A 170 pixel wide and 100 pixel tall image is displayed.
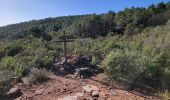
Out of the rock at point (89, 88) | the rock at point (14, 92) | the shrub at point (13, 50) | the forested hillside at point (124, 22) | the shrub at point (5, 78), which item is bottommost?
the rock at point (14, 92)

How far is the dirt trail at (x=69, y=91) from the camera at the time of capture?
884cm

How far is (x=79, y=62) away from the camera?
528 inches

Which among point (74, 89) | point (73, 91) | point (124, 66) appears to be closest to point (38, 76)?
point (74, 89)

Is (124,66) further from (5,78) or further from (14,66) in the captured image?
(14,66)

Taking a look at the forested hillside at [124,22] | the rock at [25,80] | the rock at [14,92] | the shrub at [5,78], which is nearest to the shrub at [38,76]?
the rock at [25,80]

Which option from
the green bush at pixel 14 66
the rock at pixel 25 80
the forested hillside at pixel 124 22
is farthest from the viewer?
the forested hillside at pixel 124 22

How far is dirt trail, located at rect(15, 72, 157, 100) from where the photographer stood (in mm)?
8844

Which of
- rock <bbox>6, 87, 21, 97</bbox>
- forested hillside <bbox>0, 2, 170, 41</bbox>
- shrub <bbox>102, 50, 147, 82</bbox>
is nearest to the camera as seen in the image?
rock <bbox>6, 87, 21, 97</bbox>

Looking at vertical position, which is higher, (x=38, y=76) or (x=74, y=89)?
(x=38, y=76)

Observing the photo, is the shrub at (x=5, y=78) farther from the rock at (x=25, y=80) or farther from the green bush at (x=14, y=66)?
the green bush at (x=14, y=66)

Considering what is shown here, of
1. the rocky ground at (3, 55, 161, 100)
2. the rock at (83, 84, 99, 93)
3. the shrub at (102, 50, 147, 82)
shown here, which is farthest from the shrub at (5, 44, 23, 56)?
the rock at (83, 84, 99, 93)

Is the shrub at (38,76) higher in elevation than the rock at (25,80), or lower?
Result: higher

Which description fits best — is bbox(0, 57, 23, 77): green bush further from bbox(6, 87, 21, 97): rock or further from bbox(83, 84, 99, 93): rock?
bbox(83, 84, 99, 93): rock

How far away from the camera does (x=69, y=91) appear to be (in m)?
9.50
